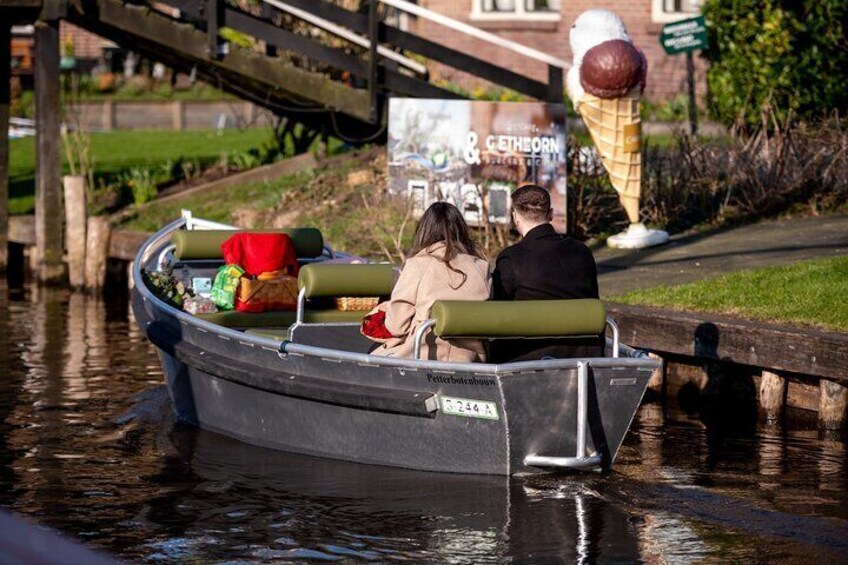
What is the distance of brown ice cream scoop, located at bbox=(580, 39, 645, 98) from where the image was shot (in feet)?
44.8

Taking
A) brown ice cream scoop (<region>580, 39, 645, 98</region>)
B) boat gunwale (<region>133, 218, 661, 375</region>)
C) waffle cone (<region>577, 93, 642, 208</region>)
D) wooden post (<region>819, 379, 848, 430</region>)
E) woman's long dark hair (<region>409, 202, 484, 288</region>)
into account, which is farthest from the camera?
waffle cone (<region>577, 93, 642, 208</region>)

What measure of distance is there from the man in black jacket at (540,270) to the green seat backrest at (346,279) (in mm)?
1618

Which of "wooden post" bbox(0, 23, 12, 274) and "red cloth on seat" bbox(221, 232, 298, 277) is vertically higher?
"wooden post" bbox(0, 23, 12, 274)

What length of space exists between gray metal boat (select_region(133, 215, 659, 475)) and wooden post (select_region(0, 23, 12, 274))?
765cm

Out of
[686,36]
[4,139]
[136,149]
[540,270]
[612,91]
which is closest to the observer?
[540,270]

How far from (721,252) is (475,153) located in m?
2.77

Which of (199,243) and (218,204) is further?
(218,204)

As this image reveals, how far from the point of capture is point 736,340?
10680 mm

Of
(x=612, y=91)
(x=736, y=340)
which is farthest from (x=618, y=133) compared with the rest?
(x=736, y=340)

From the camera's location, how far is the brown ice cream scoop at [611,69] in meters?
13.6

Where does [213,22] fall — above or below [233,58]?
above

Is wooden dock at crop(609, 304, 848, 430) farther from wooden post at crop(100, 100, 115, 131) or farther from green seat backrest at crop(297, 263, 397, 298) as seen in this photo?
wooden post at crop(100, 100, 115, 131)

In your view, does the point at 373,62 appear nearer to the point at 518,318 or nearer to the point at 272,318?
the point at 272,318

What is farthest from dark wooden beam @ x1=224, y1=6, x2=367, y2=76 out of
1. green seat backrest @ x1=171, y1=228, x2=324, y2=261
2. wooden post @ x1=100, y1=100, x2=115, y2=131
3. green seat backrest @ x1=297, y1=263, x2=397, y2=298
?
wooden post @ x1=100, y1=100, x2=115, y2=131
